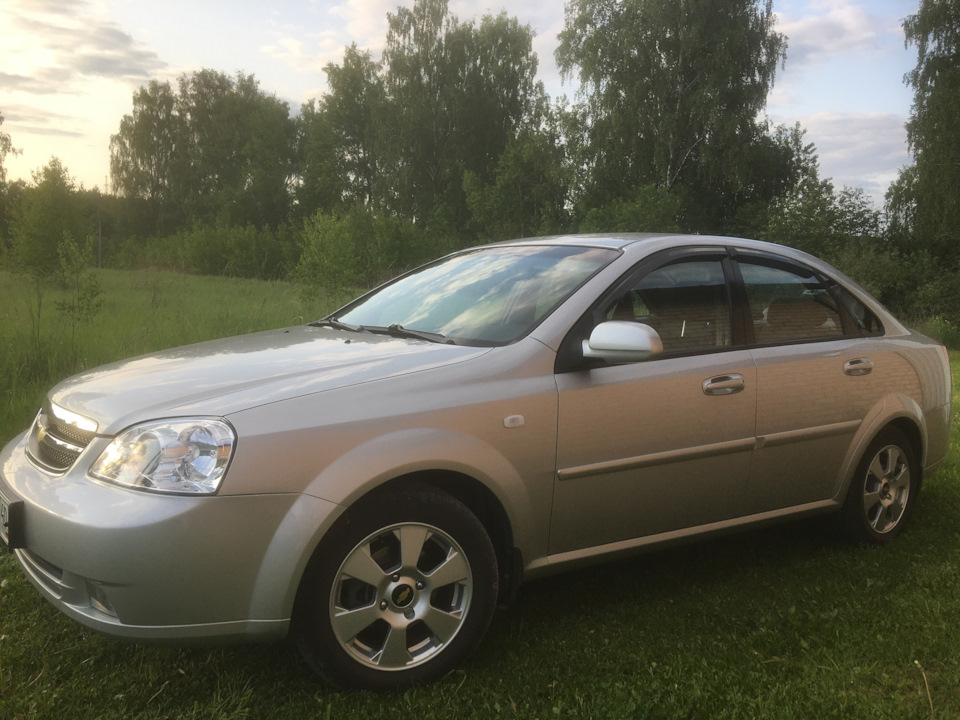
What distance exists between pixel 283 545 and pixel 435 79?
149 feet

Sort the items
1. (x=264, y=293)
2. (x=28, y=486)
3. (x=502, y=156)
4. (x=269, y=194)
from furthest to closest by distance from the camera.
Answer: (x=269, y=194) < (x=502, y=156) < (x=264, y=293) < (x=28, y=486)

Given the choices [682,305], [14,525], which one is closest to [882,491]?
[682,305]

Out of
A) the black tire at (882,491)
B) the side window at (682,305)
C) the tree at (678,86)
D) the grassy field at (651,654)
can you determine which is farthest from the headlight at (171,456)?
the tree at (678,86)

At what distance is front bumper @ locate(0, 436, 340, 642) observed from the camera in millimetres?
2439

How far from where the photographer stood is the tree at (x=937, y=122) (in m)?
31.2

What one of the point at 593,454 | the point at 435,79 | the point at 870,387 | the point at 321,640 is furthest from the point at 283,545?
the point at 435,79

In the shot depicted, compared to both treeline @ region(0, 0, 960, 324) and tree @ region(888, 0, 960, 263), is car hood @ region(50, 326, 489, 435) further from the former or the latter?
tree @ region(888, 0, 960, 263)

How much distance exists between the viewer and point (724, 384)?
3.62 m

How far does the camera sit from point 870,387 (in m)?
4.24

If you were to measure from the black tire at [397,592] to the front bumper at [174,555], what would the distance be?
122mm

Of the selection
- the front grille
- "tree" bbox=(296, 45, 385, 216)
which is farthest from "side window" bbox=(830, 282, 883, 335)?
"tree" bbox=(296, 45, 385, 216)

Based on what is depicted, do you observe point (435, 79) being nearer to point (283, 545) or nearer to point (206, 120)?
point (206, 120)

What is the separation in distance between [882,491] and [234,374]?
3.32 metres

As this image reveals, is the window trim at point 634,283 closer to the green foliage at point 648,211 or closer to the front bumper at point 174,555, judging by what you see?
the front bumper at point 174,555
